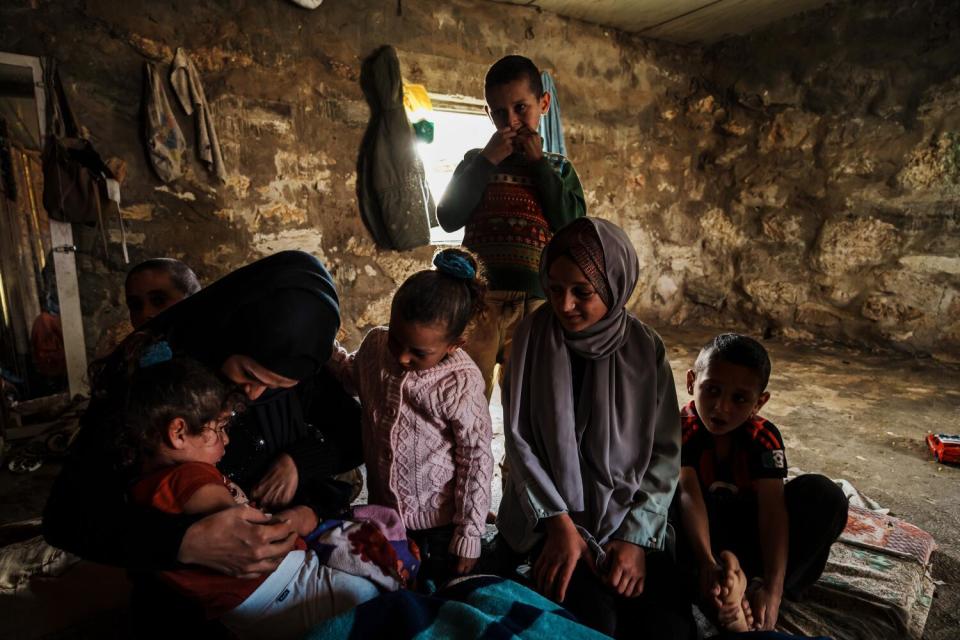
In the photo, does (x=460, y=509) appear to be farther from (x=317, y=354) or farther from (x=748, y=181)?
(x=748, y=181)

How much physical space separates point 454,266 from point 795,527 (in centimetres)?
121

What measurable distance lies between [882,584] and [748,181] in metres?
4.98

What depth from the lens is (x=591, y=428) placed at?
4.94 ft

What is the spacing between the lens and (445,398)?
1505mm

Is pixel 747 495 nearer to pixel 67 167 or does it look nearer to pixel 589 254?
pixel 589 254

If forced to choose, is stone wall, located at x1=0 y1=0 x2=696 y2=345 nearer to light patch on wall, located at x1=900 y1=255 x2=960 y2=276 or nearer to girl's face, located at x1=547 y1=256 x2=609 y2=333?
girl's face, located at x1=547 y1=256 x2=609 y2=333

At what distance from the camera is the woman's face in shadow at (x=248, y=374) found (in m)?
1.25

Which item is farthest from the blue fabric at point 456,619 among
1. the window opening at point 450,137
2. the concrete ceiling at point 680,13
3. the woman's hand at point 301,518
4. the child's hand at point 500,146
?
the concrete ceiling at point 680,13

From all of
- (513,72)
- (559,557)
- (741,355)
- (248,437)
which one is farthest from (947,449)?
(248,437)

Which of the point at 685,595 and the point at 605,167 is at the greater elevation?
the point at 605,167

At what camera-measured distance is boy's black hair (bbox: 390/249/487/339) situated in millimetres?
1437

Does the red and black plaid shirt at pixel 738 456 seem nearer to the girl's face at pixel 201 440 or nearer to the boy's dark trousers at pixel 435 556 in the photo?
the boy's dark trousers at pixel 435 556

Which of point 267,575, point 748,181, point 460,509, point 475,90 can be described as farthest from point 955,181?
point 267,575

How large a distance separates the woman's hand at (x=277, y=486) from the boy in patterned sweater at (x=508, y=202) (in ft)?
2.67
